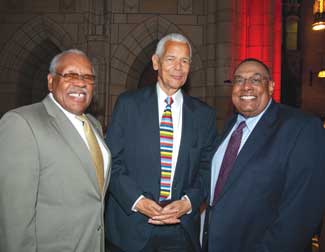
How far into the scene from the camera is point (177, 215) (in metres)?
1.96

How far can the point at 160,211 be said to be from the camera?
74.9 inches

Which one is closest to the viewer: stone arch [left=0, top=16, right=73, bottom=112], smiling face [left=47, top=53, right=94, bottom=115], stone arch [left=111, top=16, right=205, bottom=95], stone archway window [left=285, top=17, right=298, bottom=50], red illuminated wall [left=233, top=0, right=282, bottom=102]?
smiling face [left=47, top=53, right=94, bottom=115]

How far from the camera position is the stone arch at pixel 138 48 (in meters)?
6.47

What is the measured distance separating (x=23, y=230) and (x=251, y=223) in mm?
1329

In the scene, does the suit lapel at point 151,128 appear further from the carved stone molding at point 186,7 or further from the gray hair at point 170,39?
the carved stone molding at point 186,7

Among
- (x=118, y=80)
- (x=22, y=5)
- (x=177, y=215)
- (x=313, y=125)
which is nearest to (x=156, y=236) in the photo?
(x=177, y=215)

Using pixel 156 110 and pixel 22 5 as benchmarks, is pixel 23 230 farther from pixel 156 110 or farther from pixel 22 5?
pixel 22 5

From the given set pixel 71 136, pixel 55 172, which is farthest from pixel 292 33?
pixel 55 172

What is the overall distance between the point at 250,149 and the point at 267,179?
0.71ft

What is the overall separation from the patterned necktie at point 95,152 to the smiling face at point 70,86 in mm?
114

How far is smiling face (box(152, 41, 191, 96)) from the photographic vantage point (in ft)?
6.84

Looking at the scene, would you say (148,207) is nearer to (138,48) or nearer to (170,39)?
(170,39)

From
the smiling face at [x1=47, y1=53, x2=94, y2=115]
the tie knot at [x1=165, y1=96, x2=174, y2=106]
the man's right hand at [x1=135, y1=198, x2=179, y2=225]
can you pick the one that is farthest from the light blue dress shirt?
the smiling face at [x1=47, y1=53, x2=94, y2=115]

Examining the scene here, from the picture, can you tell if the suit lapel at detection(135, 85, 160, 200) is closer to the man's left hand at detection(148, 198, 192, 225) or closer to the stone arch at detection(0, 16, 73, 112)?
the man's left hand at detection(148, 198, 192, 225)
